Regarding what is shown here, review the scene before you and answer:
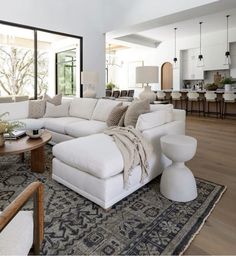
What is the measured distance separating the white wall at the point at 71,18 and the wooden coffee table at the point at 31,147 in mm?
3308

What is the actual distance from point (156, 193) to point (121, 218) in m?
0.57

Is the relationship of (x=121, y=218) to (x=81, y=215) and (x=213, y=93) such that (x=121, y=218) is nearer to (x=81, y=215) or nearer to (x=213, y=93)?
(x=81, y=215)

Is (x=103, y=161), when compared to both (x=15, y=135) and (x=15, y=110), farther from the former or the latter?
(x=15, y=110)

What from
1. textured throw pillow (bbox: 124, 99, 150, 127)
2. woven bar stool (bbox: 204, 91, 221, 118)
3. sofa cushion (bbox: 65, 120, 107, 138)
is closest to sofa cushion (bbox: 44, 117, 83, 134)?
sofa cushion (bbox: 65, 120, 107, 138)

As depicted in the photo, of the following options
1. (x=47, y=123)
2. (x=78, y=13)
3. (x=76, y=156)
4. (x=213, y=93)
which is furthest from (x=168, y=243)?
(x=213, y=93)

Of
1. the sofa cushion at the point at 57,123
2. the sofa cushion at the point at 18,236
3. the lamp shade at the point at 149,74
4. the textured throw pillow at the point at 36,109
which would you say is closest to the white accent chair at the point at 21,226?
the sofa cushion at the point at 18,236

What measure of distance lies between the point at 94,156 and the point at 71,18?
16.1 ft

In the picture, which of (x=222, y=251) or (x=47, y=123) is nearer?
(x=222, y=251)

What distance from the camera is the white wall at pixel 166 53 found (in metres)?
8.48

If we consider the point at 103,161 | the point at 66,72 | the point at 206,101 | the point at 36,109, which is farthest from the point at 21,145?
the point at 206,101

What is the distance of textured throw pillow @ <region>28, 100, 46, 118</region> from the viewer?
434 cm

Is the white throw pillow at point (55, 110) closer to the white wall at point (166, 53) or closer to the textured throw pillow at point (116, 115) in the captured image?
the textured throw pillow at point (116, 115)

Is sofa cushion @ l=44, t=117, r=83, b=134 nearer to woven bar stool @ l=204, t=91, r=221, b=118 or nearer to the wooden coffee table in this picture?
the wooden coffee table

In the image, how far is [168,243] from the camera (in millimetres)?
1566
